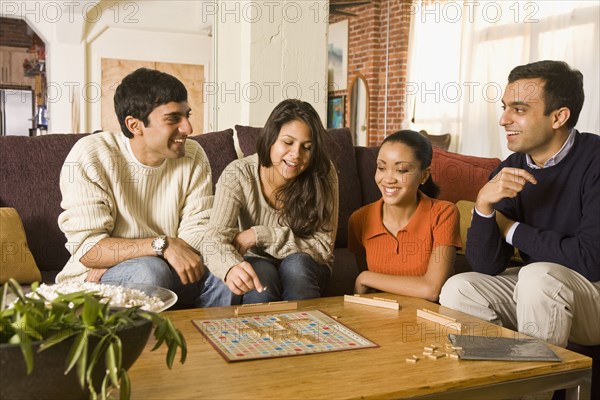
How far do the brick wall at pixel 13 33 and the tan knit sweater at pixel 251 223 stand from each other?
9342mm

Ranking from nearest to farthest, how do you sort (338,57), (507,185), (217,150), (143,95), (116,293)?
(116,293) → (507,185) → (143,95) → (217,150) → (338,57)

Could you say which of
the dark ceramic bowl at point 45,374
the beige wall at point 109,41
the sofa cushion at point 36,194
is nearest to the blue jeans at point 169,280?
the sofa cushion at point 36,194

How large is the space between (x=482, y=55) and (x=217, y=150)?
365cm

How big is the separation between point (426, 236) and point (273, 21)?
5.78 feet

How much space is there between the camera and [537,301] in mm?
1853

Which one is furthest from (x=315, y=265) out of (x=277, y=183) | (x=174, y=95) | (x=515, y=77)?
(x=515, y=77)

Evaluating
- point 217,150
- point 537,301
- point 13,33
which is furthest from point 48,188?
point 13,33

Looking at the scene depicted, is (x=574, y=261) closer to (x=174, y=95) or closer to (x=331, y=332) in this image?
(x=331, y=332)

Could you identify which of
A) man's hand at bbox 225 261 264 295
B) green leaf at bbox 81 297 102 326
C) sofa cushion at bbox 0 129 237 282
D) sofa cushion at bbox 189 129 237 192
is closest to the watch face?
man's hand at bbox 225 261 264 295

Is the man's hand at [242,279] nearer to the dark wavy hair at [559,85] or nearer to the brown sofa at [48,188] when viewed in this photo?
the brown sofa at [48,188]

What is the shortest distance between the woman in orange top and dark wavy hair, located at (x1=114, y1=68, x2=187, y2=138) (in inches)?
29.7

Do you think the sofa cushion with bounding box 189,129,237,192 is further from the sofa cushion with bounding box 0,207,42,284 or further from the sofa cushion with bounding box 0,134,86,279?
the sofa cushion with bounding box 0,207,42,284

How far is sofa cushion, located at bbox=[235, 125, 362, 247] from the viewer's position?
284 cm

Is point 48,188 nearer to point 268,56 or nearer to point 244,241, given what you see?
point 244,241
